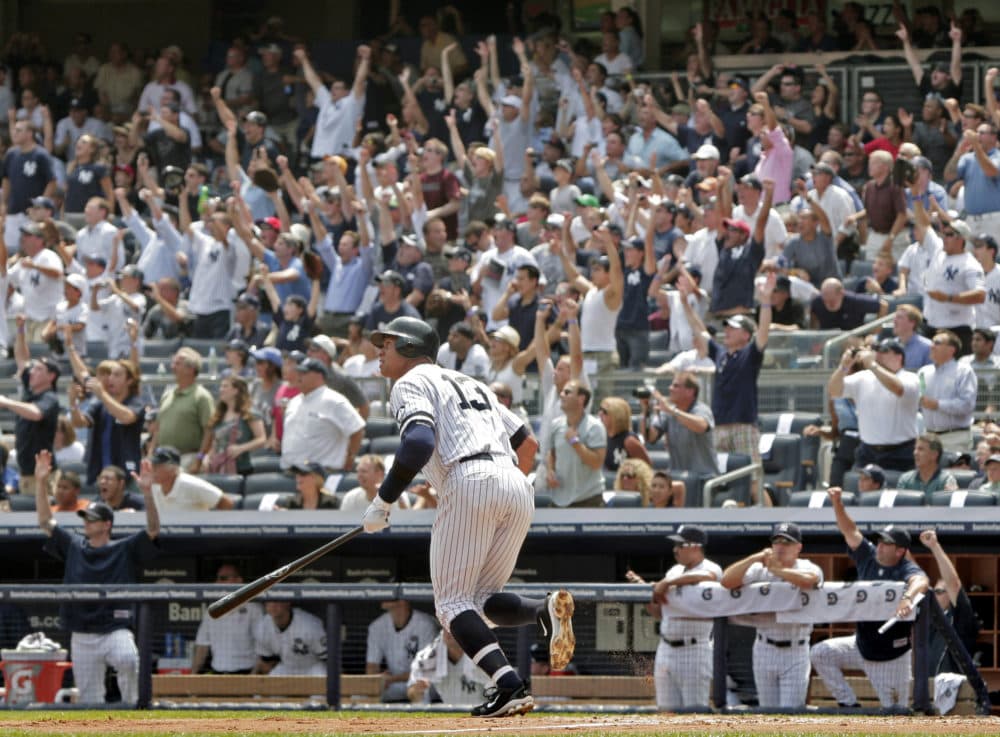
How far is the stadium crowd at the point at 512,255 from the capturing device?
42.6 ft

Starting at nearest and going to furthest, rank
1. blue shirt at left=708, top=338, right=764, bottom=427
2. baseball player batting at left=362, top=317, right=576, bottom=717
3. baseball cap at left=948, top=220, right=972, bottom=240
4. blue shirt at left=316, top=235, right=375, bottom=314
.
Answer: baseball player batting at left=362, top=317, right=576, bottom=717
blue shirt at left=708, top=338, right=764, bottom=427
baseball cap at left=948, top=220, right=972, bottom=240
blue shirt at left=316, top=235, right=375, bottom=314

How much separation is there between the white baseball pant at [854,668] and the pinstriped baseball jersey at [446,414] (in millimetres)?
3672

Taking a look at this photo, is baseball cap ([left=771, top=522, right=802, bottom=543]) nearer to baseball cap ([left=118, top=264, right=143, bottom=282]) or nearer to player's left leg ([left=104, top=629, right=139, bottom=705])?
player's left leg ([left=104, top=629, right=139, bottom=705])

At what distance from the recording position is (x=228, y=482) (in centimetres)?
1362

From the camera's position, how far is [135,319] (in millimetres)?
16281

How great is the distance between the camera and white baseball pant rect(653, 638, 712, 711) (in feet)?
34.6

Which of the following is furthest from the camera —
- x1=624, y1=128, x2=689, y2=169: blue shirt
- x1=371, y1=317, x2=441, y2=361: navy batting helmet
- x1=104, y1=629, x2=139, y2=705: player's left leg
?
x1=624, y1=128, x2=689, y2=169: blue shirt

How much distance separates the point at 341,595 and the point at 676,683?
1.97 m

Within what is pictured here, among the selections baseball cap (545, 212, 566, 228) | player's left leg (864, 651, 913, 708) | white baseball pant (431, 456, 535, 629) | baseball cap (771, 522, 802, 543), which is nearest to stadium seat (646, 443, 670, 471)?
baseball cap (771, 522, 802, 543)

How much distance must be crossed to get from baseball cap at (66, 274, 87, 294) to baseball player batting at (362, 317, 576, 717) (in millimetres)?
9640

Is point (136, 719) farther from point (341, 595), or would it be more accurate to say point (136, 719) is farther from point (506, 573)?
point (506, 573)

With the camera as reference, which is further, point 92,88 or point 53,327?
point 92,88

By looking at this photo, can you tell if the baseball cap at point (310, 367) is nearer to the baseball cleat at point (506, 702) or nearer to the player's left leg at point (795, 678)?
the player's left leg at point (795, 678)

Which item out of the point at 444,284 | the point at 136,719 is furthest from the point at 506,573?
the point at 444,284
